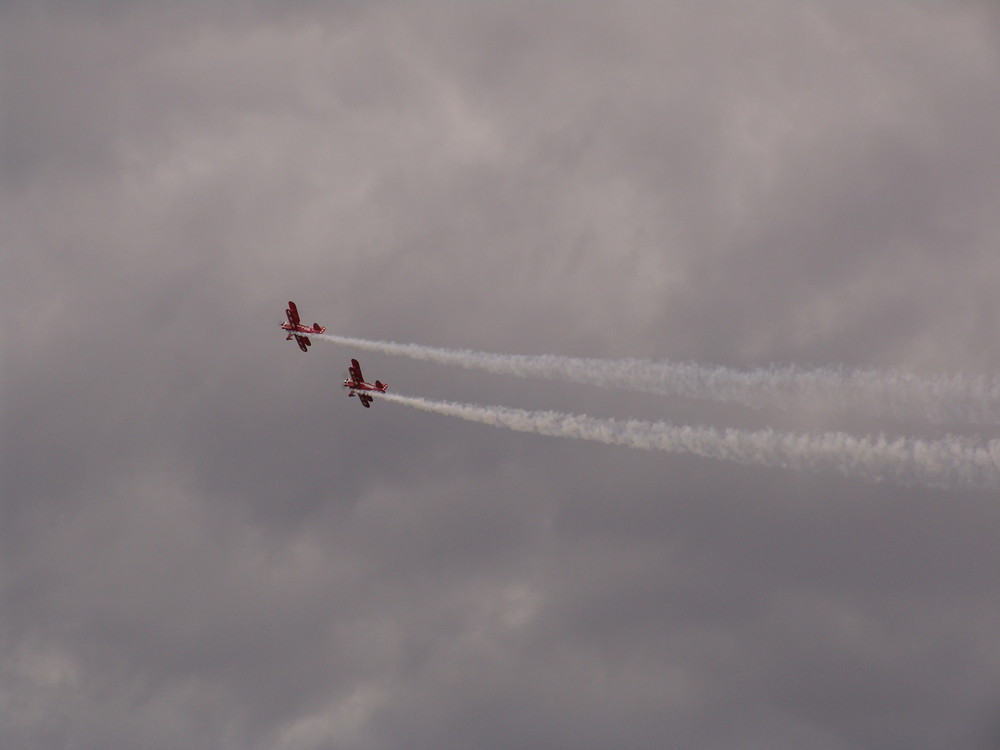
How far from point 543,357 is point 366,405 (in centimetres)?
2248

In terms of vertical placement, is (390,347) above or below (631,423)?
above

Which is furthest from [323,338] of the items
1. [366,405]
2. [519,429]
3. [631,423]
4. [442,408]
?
[631,423]

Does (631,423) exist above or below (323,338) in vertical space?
below

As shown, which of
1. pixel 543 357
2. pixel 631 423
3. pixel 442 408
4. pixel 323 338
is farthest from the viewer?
pixel 323 338

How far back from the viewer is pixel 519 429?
7438 centimetres

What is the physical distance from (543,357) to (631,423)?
28.1 feet

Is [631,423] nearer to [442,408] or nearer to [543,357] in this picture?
[543,357]

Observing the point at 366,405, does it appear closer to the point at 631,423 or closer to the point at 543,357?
the point at 543,357

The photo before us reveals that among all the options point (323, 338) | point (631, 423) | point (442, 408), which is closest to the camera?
point (631, 423)

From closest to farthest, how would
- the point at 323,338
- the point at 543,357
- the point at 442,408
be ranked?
the point at 543,357, the point at 442,408, the point at 323,338

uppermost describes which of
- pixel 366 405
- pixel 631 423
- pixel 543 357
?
pixel 366 405

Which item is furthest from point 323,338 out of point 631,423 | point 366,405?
point 631,423

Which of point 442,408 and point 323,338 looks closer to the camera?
point 442,408

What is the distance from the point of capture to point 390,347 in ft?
272
